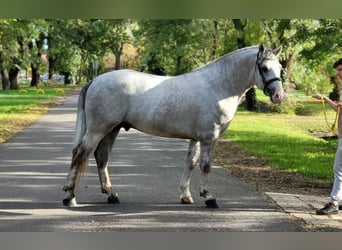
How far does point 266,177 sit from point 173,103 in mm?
3166

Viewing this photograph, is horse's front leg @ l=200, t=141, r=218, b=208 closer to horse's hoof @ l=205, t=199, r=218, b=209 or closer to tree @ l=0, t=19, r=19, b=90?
horse's hoof @ l=205, t=199, r=218, b=209

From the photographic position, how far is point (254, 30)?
22656 millimetres

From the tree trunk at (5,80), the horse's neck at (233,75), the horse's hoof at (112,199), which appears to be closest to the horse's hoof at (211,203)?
the horse's hoof at (112,199)

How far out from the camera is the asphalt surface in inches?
239

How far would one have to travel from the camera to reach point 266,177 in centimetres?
927

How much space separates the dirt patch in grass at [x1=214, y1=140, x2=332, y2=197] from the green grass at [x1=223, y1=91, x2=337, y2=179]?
293 millimetres

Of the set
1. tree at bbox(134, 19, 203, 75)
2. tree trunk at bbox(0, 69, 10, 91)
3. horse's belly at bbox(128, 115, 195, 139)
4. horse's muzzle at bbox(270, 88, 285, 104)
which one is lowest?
tree trunk at bbox(0, 69, 10, 91)

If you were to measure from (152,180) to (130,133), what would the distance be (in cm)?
813

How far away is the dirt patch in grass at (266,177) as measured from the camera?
822cm

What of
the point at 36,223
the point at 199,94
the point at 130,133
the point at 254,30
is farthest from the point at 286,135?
the point at 36,223

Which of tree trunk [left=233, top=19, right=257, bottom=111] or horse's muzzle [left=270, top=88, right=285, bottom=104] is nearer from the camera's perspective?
horse's muzzle [left=270, top=88, right=285, bottom=104]

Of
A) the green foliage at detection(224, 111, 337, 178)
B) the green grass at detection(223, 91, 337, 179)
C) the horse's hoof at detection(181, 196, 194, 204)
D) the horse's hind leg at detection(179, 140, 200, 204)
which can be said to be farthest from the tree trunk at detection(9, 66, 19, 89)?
the horse's hoof at detection(181, 196, 194, 204)

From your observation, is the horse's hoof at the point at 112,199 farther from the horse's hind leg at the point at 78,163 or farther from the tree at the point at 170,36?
the tree at the point at 170,36

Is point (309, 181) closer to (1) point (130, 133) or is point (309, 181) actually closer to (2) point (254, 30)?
(1) point (130, 133)
